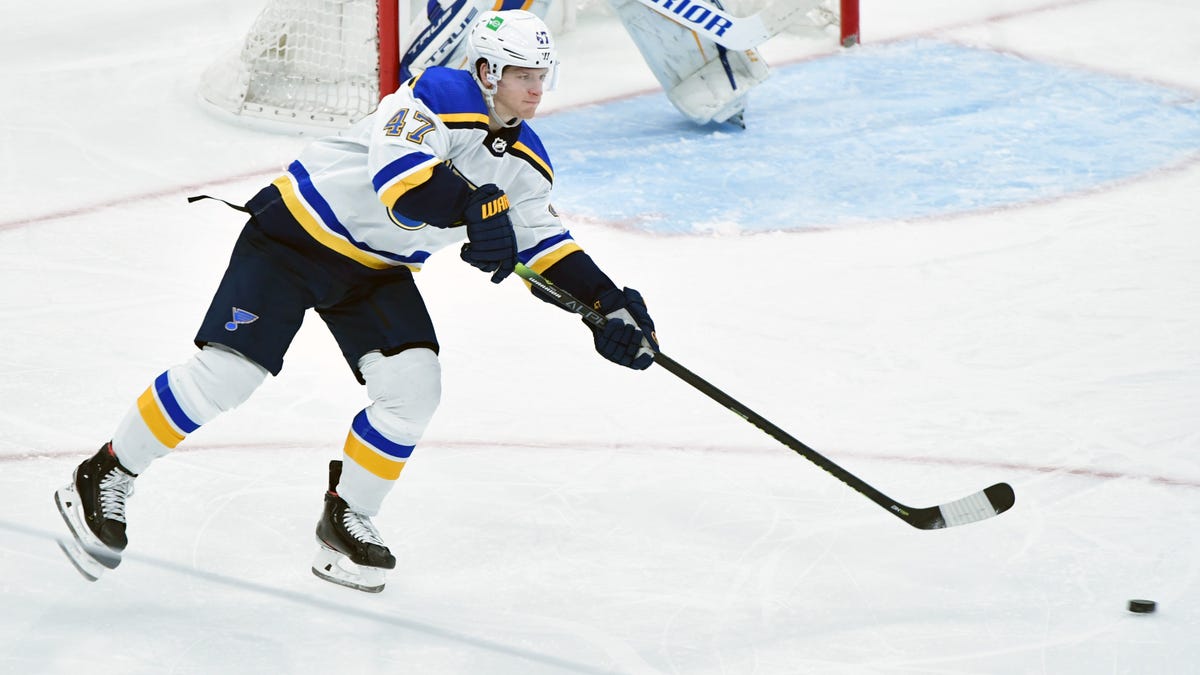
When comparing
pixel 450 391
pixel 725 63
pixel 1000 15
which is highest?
pixel 450 391

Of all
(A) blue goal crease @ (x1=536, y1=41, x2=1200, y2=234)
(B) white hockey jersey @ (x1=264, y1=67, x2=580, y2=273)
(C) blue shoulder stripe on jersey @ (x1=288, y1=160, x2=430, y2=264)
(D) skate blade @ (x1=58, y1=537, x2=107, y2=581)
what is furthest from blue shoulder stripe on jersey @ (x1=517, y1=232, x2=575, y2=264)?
(A) blue goal crease @ (x1=536, y1=41, x2=1200, y2=234)

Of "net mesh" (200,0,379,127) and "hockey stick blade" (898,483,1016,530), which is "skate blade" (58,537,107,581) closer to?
"hockey stick blade" (898,483,1016,530)

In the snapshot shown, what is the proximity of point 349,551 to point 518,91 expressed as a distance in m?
0.84

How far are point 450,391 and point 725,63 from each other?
7.79ft

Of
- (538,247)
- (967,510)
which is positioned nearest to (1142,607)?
(967,510)

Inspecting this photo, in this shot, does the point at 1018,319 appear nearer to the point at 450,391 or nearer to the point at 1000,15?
the point at 450,391

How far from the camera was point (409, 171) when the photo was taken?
2.51 m

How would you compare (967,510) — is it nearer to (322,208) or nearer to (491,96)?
(491,96)

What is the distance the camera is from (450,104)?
2.60 meters

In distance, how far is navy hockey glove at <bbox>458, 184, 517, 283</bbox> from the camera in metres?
2.55

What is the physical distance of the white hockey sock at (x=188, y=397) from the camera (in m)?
2.61

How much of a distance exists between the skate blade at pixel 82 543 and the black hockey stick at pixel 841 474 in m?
0.84

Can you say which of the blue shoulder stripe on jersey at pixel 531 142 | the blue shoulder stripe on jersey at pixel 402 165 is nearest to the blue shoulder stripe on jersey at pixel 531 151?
the blue shoulder stripe on jersey at pixel 531 142

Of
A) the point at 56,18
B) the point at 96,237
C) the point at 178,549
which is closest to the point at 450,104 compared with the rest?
the point at 178,549
